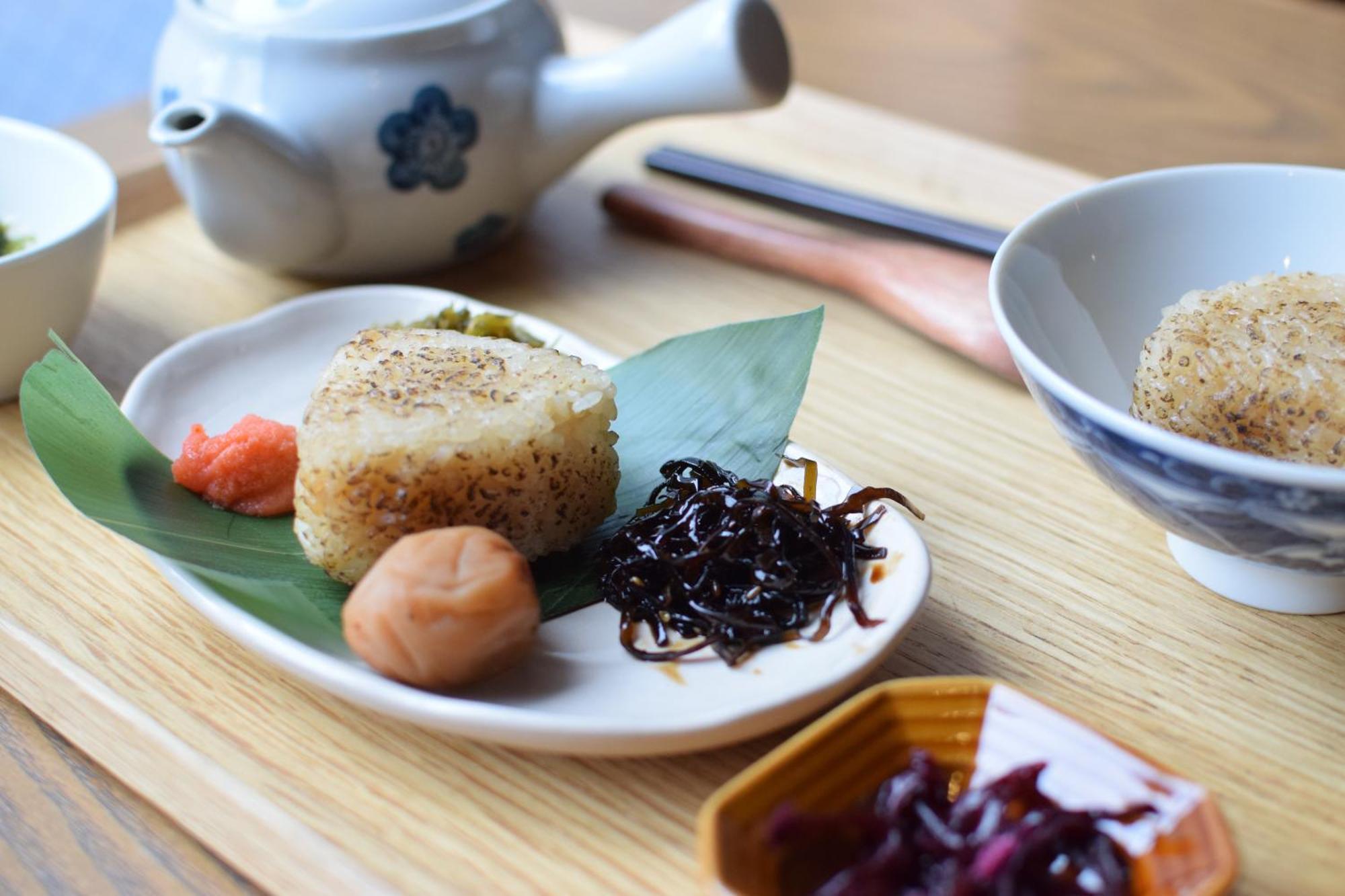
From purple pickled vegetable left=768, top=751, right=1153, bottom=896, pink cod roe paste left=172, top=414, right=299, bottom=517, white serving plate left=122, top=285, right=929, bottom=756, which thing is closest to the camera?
purple pickled vegetable left=768, top=751, right=1153, bottom=896

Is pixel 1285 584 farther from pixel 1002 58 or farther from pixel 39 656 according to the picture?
pixel 1002 58

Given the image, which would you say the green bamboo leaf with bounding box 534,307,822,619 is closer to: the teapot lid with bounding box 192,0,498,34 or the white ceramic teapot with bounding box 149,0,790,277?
the white ceramic teapot with bounding box 149,0,790,277

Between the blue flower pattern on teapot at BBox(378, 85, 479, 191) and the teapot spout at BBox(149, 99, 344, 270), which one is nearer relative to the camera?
the teapot spout at BBox(149, 99, 344, 270)

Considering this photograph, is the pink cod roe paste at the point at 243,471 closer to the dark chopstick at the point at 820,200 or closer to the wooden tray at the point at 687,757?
the wooden tray at the point at 687,757

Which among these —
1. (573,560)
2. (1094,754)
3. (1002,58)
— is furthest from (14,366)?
(1002,58)

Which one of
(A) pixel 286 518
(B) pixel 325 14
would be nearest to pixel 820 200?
(B) pixel 325 14

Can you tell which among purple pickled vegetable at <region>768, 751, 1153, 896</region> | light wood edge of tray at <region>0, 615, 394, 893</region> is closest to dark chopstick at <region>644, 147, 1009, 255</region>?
purple pickled vegetable at <region>768, 751, 1153, 896</region>
